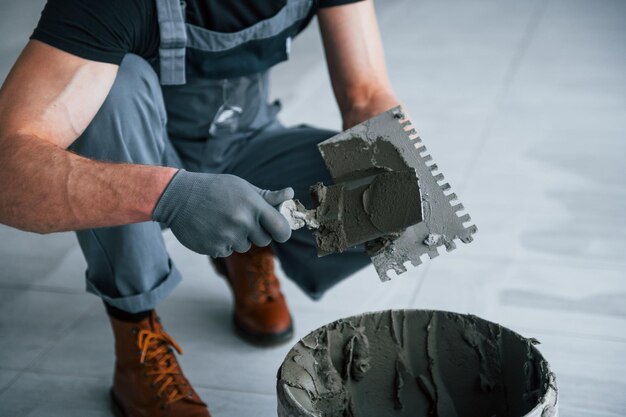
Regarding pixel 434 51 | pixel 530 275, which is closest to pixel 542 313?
pixel 530 275

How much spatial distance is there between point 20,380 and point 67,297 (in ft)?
1.29

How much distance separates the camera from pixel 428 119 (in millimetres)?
3469

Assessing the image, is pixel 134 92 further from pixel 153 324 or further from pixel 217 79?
pixel 153 324

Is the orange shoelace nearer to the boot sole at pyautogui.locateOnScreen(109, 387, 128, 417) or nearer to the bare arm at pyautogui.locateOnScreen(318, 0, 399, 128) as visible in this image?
the boot sole at pyautogui.locateOnScreen(109, 387, 128, 417)

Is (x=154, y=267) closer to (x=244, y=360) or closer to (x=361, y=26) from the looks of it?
(x=244, y=360)

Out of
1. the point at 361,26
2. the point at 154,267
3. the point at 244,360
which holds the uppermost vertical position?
the point at 361,26

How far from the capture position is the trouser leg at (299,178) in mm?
1920

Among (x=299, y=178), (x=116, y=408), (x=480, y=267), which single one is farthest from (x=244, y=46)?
(x=480, y=267)

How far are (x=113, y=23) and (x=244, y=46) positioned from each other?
1.11 feet

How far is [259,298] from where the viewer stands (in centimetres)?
216

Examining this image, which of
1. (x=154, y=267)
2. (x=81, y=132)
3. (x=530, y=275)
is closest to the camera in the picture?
(x=81, y=132)

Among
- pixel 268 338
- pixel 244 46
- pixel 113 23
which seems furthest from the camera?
pixel 268 338

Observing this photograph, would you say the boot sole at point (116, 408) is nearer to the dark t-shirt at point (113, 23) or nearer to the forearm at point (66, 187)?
the forearm at point (66, 187)

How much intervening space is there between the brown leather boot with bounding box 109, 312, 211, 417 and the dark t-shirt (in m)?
0.58
